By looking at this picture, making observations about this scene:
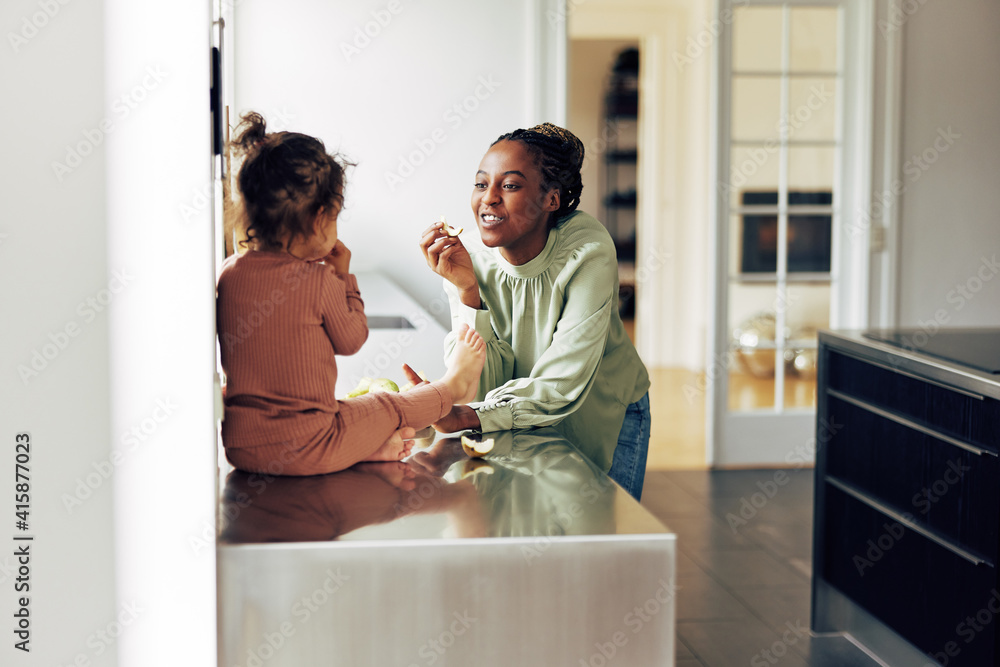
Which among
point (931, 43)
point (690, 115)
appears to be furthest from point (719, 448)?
point (690, 115)

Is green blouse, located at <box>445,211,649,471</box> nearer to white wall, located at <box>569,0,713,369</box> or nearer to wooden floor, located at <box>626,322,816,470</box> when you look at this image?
wooden floor, located at <box>626,322,816,470</box>

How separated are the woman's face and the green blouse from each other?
0.08 meters

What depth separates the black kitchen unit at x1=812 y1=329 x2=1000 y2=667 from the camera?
1830 mm

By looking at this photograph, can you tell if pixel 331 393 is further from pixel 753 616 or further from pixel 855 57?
pixel 855 57

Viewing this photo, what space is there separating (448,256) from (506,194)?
4.9 inches

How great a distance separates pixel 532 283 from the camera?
4.39 ft

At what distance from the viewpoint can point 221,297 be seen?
0.99 meters

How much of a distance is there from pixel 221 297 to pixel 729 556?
229 centimetres
